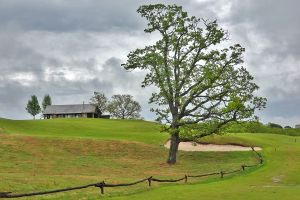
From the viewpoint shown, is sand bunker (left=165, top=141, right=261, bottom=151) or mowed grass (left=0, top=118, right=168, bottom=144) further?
mowed grass (left=0, top=118, right=168, bottom=144)

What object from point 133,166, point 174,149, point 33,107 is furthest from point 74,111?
point 133,166

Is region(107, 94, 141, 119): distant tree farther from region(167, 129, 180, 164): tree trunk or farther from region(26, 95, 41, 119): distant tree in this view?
region(167, 129, 180, 164): tree trunk

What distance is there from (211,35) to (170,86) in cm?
819

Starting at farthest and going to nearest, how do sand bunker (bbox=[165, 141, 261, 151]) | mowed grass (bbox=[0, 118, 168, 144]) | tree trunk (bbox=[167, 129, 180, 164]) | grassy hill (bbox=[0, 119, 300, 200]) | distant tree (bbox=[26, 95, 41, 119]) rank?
distant tree (bbox=[26, 95, 41, 119]) → mowed grass (bbox=[0, 118, 168, 144]) → sand bunker (bbox=[165, 141, 261, 151]) → tree trunk (bbox=[167, 129, 180, 164]) → grassy hill (bbox=[0, 119, 300, 200])

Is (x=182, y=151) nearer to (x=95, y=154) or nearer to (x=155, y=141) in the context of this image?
(x=155, y=141)

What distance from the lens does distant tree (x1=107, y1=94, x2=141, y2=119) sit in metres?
168

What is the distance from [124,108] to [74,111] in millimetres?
18344

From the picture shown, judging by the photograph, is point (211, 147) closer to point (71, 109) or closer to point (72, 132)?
point (72, 132)

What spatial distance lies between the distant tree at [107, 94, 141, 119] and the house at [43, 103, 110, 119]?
5700 mm

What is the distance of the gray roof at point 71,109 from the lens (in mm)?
161625

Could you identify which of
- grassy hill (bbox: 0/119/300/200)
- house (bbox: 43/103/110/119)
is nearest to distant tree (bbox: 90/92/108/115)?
house (bbox: 43/103/110/119)

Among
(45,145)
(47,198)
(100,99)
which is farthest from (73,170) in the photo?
(100,99)

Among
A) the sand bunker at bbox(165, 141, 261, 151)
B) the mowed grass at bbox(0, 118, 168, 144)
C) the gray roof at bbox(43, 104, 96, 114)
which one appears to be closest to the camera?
the sand bunker at bbox(165, 141, 261, 151)

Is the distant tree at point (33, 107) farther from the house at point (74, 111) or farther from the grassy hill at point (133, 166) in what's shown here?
the grassy hill at point (133, 166)
